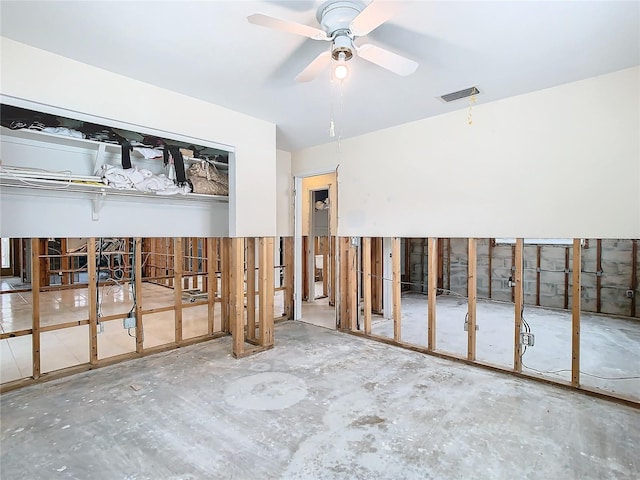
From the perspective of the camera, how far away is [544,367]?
3.44 metres

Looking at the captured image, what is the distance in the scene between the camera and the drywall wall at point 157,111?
2422 millimetres

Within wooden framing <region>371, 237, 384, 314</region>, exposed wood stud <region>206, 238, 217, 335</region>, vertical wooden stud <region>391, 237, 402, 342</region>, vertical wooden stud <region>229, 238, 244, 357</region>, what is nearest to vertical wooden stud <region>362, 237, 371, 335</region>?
vertical wooden stud <region>391, 237, 402, 342</region>

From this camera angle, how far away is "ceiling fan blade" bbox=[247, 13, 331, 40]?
1659mm

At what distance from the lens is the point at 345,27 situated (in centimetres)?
192

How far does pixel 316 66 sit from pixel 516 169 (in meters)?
2.26

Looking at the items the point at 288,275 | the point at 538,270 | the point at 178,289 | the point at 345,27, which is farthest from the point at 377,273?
the point at 345,27

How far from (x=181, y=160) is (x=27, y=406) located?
2.52 m

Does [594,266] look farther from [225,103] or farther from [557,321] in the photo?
[225,103]

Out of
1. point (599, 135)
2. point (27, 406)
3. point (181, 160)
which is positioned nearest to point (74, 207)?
point (181, 160)

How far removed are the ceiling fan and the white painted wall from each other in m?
1.73

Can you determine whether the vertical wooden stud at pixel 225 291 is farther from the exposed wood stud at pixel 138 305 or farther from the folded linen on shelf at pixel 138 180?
the folded linen on shelf at pixel 138 180

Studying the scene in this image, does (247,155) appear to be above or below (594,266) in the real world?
above

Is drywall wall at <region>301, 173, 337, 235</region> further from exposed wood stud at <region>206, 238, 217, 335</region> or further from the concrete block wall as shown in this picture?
the concrete block wall

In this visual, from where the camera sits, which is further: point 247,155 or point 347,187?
point 347,187
